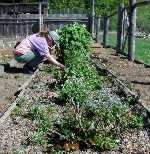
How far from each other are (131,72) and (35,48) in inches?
84.7

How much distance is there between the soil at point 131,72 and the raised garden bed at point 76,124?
1.01 m

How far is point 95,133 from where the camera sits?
6668 millimetres

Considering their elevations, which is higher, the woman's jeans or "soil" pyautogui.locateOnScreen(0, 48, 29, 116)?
the woman's jeans

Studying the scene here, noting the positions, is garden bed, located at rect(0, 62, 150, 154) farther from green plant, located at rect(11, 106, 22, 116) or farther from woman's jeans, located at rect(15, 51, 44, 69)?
woman's jeans, located at rect(15, 51, 44, 69)

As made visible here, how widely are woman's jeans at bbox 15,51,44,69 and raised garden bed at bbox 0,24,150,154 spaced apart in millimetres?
4294

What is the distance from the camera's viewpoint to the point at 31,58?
14.2 meters

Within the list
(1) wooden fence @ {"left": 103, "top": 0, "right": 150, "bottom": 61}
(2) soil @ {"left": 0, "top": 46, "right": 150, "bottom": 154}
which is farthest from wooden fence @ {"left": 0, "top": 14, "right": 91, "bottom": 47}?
(2) soil @ {"left": 0, "top": 46, "right": 150, "bottom": 154}

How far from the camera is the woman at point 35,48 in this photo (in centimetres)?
1366

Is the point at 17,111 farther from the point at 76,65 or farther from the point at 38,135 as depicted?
the point at 76,65

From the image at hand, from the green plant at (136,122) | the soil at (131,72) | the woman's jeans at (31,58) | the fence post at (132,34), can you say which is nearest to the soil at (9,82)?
the woman's jeans at (31,58)

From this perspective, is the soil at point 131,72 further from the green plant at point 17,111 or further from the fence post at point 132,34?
the green plant at point 17,111

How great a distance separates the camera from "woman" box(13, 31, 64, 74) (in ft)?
44.8

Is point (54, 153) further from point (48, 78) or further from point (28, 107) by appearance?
point (48, 78)

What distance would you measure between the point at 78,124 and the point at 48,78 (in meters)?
5.80
